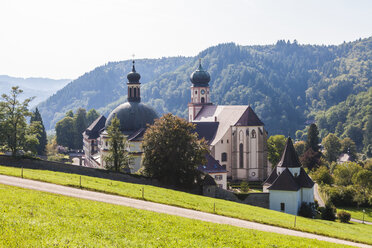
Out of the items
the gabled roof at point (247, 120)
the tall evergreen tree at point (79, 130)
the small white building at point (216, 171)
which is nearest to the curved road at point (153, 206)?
the small white building at point (216, 171)

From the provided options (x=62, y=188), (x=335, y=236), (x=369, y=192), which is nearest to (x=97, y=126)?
(x=369, y=192)

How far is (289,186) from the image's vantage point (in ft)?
156

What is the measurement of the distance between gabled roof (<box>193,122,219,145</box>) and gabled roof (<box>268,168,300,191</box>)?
2206 centimetres

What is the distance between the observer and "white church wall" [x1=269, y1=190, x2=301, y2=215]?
47.1m

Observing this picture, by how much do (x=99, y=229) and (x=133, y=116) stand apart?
4809 centimetres

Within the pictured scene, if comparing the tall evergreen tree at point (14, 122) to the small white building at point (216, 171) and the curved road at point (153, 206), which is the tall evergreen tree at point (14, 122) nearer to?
the curved road at point (153, 206)

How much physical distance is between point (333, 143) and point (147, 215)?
92.1m

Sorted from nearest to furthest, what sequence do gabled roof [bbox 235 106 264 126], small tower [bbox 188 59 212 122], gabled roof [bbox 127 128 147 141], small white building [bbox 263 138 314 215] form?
small white building [bbox 263 138 314 215] < gabled roof [bbox 127 128 147 141] < gabled roof [bbox 235 106 264 126] < small tower [bbox 188 59 212 122]

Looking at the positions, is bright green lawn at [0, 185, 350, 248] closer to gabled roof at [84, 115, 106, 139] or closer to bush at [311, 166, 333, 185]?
bush at [311, 166, 333, 185]

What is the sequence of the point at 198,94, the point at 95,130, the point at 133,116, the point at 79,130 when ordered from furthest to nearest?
the point at 79,130 → the point at 95,130 → the point at 198,94 → the point at 133,116

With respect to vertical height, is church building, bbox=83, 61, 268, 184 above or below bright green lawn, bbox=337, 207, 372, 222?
above

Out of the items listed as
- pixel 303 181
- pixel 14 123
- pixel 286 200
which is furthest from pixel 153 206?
pixel 303 181

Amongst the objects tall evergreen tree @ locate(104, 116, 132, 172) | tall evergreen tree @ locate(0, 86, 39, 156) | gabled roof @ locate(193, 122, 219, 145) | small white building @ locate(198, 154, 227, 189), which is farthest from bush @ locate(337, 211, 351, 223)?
tall evergreen tree @ locate(0, 86, 39, 156)

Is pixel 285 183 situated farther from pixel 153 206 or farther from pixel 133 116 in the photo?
pixel 133 116
